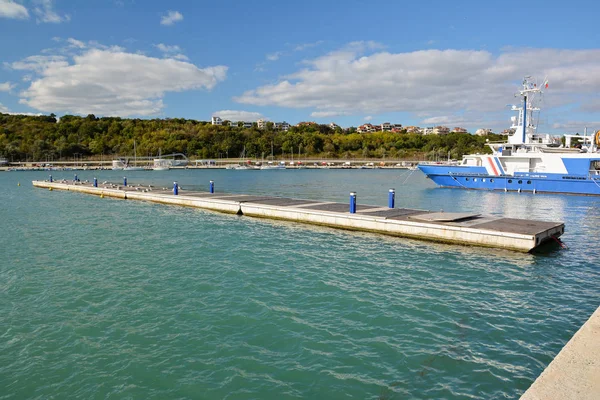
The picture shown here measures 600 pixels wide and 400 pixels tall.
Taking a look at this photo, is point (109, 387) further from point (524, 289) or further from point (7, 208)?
point (7, 208)

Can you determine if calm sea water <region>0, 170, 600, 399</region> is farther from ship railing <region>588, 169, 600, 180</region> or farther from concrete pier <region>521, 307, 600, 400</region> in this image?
ship railing <region>588, 169, 600, 180</region>

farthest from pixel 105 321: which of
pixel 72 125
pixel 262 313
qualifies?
pixel 72 125

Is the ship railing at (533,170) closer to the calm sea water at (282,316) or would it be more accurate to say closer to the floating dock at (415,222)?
the floating dock at (415,222)

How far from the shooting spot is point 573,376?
17.9 feet

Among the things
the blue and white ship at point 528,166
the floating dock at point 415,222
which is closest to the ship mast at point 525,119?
the blue and white ship at point 528,166

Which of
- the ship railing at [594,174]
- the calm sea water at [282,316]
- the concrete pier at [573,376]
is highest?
the ship railing at [594,174]

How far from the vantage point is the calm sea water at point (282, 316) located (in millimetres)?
7008

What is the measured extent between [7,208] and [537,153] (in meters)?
54.9

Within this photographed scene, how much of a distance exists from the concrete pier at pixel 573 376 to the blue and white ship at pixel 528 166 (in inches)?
1827

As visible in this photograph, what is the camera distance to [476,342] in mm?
8414

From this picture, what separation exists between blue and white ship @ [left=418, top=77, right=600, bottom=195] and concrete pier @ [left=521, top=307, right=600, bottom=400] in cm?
4640

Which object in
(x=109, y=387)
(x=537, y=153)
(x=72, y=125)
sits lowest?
(x=109, y=387)

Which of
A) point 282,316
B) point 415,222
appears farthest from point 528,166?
point 282,316

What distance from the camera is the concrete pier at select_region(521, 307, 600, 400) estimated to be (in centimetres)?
501
